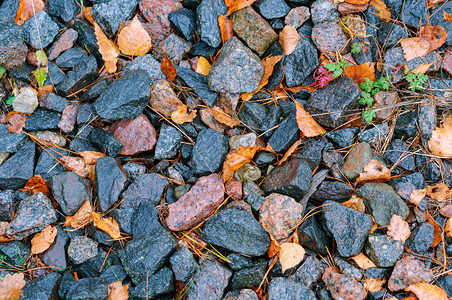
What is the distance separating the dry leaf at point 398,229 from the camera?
2309mm

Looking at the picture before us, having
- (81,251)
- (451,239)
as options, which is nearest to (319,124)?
(451,239)

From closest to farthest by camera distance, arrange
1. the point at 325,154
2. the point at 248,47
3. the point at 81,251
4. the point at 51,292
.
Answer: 1. the point at 51,292
2. the point at 81,251
3. the point at 325,154
4. the point at 248,47

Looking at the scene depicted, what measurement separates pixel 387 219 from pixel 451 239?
496 mm

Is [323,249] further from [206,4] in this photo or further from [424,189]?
[206,4]

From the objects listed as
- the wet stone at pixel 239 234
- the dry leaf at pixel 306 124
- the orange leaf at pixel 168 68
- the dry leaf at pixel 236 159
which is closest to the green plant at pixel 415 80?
the dry leaf at pixel 306 124

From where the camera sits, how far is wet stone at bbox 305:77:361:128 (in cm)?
251

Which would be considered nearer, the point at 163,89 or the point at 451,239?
the point at 451,239

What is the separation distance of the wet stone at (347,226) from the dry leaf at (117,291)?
1.45m

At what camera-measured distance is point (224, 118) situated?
8.80 feet

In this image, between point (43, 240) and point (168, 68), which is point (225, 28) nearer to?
point (168, 68)

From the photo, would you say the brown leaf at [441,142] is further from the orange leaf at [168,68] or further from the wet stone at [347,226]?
the orange leaf at [168,68]

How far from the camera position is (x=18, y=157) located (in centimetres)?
263

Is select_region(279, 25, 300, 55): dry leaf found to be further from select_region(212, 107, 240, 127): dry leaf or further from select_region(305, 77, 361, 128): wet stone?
select_region(212, 107, 240, 127): dry leaf

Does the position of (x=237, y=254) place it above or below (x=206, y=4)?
below
